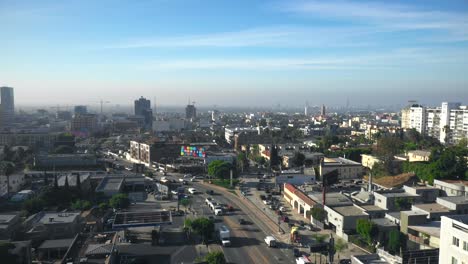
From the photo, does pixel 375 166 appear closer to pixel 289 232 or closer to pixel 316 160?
pixel 316 160

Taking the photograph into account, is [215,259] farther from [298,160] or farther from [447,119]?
[447,119]

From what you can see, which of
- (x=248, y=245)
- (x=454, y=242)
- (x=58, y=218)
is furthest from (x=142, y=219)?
(x=454, y=242)

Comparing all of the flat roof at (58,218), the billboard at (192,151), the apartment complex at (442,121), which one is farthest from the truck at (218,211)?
the apartment complex at (442,121)

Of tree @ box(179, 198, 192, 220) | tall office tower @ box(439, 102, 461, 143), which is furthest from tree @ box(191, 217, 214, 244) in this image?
tall office tower @ box(439, 102, 461, 143)

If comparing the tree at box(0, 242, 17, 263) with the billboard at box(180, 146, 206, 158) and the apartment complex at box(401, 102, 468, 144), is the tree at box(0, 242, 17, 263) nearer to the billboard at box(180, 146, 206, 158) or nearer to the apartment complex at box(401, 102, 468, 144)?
the billboard at box(180, 146, 206, 158)

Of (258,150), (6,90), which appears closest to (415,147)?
(258,150)
